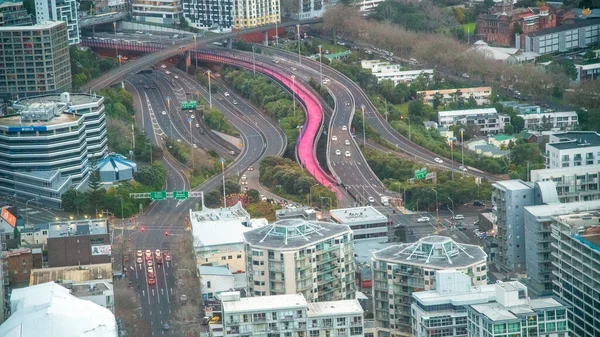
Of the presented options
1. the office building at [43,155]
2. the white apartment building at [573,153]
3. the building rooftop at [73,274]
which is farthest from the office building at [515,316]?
the office building at [43,155]

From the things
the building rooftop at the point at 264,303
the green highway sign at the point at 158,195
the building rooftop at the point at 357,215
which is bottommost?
the building rooftop at the point at 357,215

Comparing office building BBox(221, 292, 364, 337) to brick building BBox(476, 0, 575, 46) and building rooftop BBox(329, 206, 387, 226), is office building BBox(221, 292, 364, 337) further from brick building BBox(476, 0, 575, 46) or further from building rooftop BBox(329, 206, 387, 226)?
brick building BBox(476, 0, 575, 46)

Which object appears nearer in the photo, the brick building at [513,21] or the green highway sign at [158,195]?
the green highway sign at [158,195]

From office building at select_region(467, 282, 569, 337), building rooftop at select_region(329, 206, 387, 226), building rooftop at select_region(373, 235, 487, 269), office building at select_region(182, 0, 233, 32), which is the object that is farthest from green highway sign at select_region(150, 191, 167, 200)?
office building at select_region(182, 0, 233, 32)

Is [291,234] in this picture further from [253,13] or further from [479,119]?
[253,13]

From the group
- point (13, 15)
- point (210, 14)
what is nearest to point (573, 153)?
point (13, 15)

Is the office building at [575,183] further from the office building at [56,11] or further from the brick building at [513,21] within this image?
the brick building at [513,21]

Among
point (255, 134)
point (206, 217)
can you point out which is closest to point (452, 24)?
point (255, 134)
